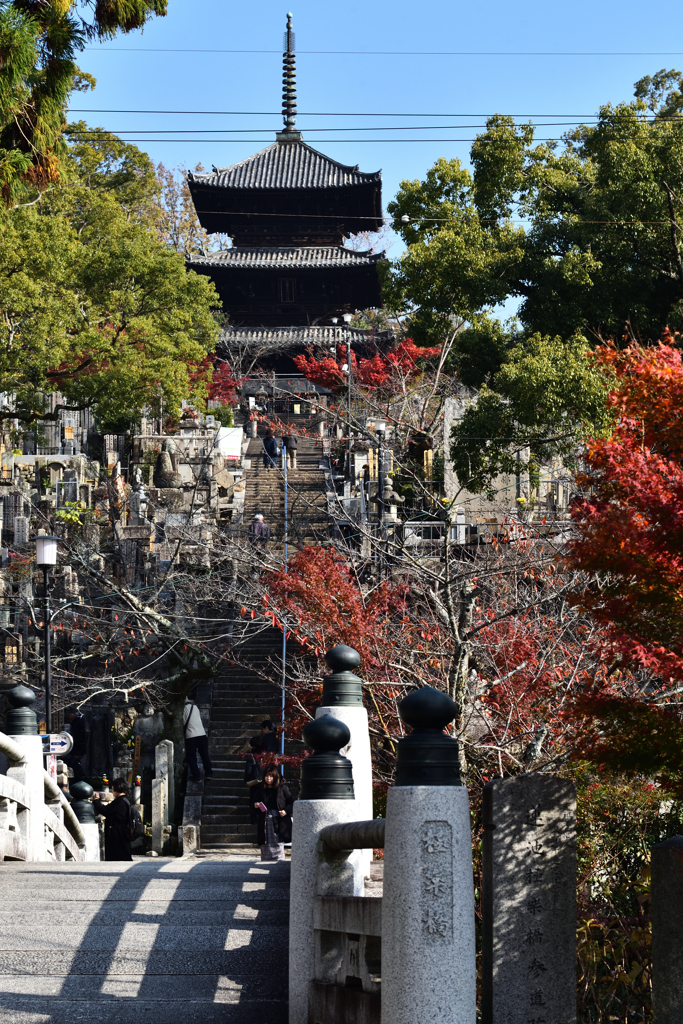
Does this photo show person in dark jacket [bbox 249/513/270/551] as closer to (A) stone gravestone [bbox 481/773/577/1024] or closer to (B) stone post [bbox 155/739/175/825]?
(B) stone post [bbox 155/739/175/825]

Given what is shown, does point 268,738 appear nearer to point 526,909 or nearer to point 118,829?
point 118,829

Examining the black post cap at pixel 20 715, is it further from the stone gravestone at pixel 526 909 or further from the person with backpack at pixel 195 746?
the person with backpack at pixel 195 746

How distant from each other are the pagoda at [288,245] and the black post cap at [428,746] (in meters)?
43.8

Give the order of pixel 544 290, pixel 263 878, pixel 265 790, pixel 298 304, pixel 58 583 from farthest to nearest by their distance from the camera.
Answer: pixel 298 304 → pixel 58 583 → pixel 544 290 → pixel 265 790 → pixel 263 878

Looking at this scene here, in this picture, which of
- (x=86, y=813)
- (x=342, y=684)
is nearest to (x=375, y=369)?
(x=86, y=813)

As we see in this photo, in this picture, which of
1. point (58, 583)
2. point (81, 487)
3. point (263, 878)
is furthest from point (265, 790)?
point (81, 487)

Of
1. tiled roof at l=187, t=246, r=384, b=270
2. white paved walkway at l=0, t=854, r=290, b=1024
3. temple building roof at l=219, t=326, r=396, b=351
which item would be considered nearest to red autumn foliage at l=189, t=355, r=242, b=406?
temple building roof at l=219, t=326, r=396, b=351

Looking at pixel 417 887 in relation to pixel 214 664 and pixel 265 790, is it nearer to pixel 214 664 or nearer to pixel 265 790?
pixel 265 790

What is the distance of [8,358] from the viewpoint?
26.6m

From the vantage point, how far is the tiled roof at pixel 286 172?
50.3 meters

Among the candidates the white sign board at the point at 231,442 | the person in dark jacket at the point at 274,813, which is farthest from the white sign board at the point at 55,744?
the white sign board at the point at 231,442

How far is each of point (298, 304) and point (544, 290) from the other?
31630 mm

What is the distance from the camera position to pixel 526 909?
187 inches

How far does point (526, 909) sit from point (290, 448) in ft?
104
